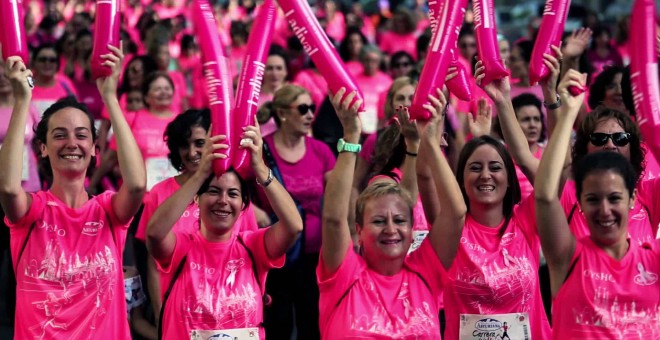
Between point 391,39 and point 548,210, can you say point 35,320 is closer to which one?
point 548,210

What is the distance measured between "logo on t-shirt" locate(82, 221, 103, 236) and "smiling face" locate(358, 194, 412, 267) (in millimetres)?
1084

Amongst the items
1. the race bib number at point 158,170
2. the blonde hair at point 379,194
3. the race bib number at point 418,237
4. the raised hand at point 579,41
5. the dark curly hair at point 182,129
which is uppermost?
the raised hand at point 579,41

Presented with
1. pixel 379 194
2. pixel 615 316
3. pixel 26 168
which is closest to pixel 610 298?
pixel 615 316

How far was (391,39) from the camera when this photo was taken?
42.5 feet

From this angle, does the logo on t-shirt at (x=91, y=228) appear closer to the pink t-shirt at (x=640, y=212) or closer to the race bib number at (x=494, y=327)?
the race bib number at (x=494, y=327)

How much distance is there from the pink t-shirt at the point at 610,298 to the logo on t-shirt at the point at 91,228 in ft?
6.14

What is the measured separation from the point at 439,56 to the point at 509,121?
0.70 m

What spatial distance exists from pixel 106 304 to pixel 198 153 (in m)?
1.16

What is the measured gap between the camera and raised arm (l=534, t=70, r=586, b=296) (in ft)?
14.0

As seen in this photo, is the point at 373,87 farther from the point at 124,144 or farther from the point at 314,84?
the point at 124,144

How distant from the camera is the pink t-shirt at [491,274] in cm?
504

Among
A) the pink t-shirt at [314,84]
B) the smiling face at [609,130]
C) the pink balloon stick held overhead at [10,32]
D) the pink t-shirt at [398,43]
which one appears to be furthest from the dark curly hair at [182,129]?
the pink t-shirt at [398,43]

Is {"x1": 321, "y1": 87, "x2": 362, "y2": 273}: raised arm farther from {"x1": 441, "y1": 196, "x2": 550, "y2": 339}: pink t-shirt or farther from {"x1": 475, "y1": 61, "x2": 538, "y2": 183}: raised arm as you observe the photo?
{"x1": 475, "y1": 61, "x2": 538, "y2": 183}: raised arm

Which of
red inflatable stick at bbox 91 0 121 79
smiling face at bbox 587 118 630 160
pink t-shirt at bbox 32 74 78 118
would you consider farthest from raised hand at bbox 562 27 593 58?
pink t-shirt at bbox 32 74 78 118
